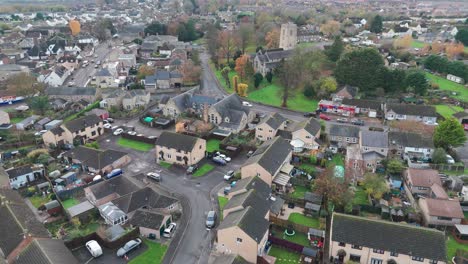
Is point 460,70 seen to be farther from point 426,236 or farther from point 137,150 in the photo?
point 137,150

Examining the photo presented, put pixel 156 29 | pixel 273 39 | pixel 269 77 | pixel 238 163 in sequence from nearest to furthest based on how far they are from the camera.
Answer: pixel 238 163, pixel 269 77, pixel 273 39, pixel 156 29

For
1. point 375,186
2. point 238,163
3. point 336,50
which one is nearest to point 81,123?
point 238,163

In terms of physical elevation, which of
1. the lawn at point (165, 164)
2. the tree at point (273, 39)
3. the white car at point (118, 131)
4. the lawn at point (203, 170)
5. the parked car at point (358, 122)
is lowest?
the lawn at point (203, 170)

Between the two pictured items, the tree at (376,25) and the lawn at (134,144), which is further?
the tree at (376,25)

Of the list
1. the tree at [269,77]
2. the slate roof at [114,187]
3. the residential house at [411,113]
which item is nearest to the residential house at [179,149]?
the slate roof at [114,187]

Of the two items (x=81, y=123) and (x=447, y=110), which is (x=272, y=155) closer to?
(x=81, y=123)

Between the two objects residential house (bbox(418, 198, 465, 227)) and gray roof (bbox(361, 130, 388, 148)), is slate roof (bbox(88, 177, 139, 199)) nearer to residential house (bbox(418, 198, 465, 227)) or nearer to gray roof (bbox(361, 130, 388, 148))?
gray roof (bbox(361, 130, 388, 148))

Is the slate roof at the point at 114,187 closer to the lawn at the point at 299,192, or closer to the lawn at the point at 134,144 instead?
the lawn at the point at 134,144
